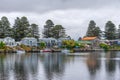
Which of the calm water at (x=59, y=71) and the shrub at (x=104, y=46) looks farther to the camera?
the shrub at (x=104, y=46)

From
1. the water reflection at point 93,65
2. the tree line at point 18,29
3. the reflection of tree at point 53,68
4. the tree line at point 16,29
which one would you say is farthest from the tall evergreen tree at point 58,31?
the reflection of tree at point 53,68

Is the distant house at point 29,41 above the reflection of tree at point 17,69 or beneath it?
above

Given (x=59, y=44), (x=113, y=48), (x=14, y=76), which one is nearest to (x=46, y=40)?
(x=59, y=44)

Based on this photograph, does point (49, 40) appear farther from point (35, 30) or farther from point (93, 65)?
point (93, 65)

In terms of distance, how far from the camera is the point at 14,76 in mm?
49062

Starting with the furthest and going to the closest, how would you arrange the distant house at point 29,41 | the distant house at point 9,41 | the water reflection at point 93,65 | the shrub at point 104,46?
1. the shrub at point 104,46
2. the distant house at point 29,41
3. the distant house at point 9,41
4. the water reflection at point 93,65

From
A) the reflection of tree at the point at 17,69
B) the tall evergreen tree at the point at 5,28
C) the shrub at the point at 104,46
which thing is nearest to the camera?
the reflection of tree at the point at 17,69

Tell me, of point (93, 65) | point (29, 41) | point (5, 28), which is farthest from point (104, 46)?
point (93, 65)

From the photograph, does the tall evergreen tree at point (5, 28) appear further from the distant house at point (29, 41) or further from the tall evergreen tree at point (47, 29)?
the tall evergreen tree at point (47, 29)

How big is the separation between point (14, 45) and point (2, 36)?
10.4m

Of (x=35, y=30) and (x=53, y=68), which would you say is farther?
(x=35, y=30)

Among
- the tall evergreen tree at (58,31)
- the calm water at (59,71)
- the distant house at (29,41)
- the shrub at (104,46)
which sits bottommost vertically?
the calm water at (59,71)

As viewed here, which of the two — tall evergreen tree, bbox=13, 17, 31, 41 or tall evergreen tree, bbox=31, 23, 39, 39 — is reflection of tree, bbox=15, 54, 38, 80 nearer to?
tall evergreen tree, bbox=13, 17, 31, 41

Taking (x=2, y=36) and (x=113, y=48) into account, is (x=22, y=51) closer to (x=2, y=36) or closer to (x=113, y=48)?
(x=2, y=36)
